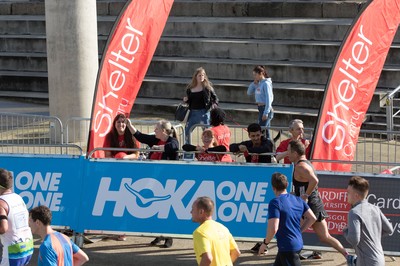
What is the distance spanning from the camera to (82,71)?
64.5 ft

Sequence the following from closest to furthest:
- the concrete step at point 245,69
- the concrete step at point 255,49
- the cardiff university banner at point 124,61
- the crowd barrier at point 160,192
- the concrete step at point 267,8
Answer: the crowd barrier at point 160,192 → the cardiff university banner at point 124,61 → the concrete step at point 245,69 → the concrete step at point 255,49 → the concrete step at point 267,8

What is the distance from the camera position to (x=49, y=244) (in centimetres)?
849

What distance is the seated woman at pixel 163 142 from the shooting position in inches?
513

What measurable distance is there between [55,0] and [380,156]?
293 inches

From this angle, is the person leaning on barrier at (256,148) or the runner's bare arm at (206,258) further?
the person leaning on barrier at (256,148)

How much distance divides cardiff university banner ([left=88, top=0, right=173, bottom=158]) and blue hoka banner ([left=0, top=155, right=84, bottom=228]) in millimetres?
1314

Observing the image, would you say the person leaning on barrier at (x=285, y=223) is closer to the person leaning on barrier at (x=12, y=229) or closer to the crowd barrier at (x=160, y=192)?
the crowd barrier at (x=160, y=192)

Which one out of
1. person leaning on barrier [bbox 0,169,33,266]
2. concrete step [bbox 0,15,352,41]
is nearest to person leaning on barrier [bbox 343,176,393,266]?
person leaning on barrier [bbox 0,169,33,266]

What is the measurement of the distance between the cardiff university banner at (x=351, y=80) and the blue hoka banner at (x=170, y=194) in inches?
36.9

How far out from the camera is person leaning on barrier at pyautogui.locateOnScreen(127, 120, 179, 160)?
13.1m

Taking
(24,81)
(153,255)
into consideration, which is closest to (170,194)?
Result: (153,255)

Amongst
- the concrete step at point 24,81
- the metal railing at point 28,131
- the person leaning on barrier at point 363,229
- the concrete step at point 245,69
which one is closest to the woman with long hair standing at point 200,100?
the metal railing at point 28,131

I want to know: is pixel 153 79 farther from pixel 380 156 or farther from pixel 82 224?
pixel 82 224

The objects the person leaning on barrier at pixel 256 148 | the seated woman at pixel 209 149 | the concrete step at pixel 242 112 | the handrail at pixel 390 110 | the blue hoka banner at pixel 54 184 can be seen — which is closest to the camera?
the blue hoka banner at pixel 54 184
